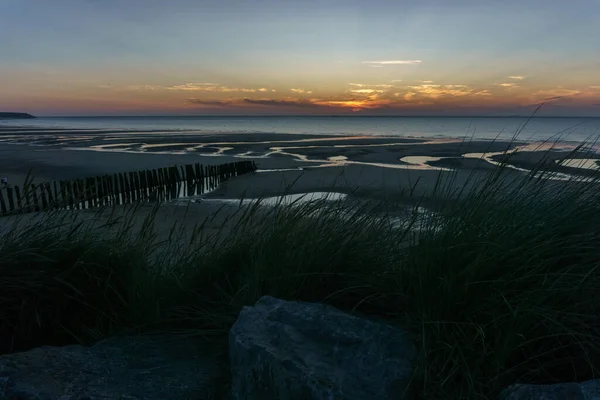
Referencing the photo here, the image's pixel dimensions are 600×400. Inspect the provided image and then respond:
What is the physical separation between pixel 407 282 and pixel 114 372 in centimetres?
183

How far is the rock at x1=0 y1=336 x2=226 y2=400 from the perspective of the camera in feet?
7.17

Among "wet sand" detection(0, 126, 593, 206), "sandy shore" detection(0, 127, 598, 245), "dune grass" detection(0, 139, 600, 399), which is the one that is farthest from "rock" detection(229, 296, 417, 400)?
"wet sand" detection(0, 126, 593, 206)

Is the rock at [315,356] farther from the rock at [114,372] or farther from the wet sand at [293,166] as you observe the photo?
the wet sand at [293,166]

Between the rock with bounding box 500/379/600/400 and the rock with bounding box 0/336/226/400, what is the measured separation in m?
1.55

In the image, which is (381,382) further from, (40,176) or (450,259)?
(40,176)

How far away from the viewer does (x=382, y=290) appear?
261 cm

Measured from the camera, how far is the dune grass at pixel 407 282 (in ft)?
6.73

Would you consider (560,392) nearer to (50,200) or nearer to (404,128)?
(50,200)

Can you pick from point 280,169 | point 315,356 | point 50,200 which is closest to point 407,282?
point 315,356

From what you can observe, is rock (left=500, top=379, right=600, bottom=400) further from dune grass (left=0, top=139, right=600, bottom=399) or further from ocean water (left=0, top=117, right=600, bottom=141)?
ocean water (left=0, top=117, right=600, bottom=141)

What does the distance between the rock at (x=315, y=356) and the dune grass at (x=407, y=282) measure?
139mm

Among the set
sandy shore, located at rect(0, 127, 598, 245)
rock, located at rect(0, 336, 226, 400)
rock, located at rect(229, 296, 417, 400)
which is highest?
rock, located at rect(229, 296, 417, 400)

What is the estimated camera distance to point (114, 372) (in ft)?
7.98

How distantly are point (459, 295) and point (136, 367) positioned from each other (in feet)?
6.42
